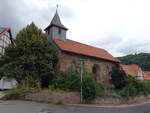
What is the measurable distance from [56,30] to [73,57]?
539cm

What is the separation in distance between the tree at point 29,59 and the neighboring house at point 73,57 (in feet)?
5.02

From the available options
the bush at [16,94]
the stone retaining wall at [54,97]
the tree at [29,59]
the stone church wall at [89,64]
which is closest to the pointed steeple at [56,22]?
the tree at [29,59]

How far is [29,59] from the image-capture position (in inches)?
787

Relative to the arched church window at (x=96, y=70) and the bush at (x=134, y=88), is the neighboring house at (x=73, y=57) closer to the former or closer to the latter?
the arched church window at (x=96, y=70)

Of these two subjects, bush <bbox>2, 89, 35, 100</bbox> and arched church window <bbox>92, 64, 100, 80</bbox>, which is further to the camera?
arched church window <bbox>92, 64, 100, 80</bbox>

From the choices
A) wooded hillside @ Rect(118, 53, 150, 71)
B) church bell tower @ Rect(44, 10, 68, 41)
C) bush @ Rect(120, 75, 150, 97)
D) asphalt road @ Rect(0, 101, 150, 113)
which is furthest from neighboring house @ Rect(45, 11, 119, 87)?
wooded hillside @ Rect(118, 53, 150, 71)

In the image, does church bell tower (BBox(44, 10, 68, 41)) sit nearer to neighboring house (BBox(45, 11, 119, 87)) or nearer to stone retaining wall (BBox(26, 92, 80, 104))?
neighboring house (BBox(45, 11, 119, 87))

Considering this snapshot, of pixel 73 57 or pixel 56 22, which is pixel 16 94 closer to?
pixel 73 57

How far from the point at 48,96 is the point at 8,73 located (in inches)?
252

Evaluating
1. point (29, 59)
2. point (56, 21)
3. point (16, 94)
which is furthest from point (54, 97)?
point (56, 21)

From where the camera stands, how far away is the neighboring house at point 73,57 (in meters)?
23.0

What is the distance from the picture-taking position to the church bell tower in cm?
2538

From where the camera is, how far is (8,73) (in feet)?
62.7

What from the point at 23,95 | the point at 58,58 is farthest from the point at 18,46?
the point at 23,95
